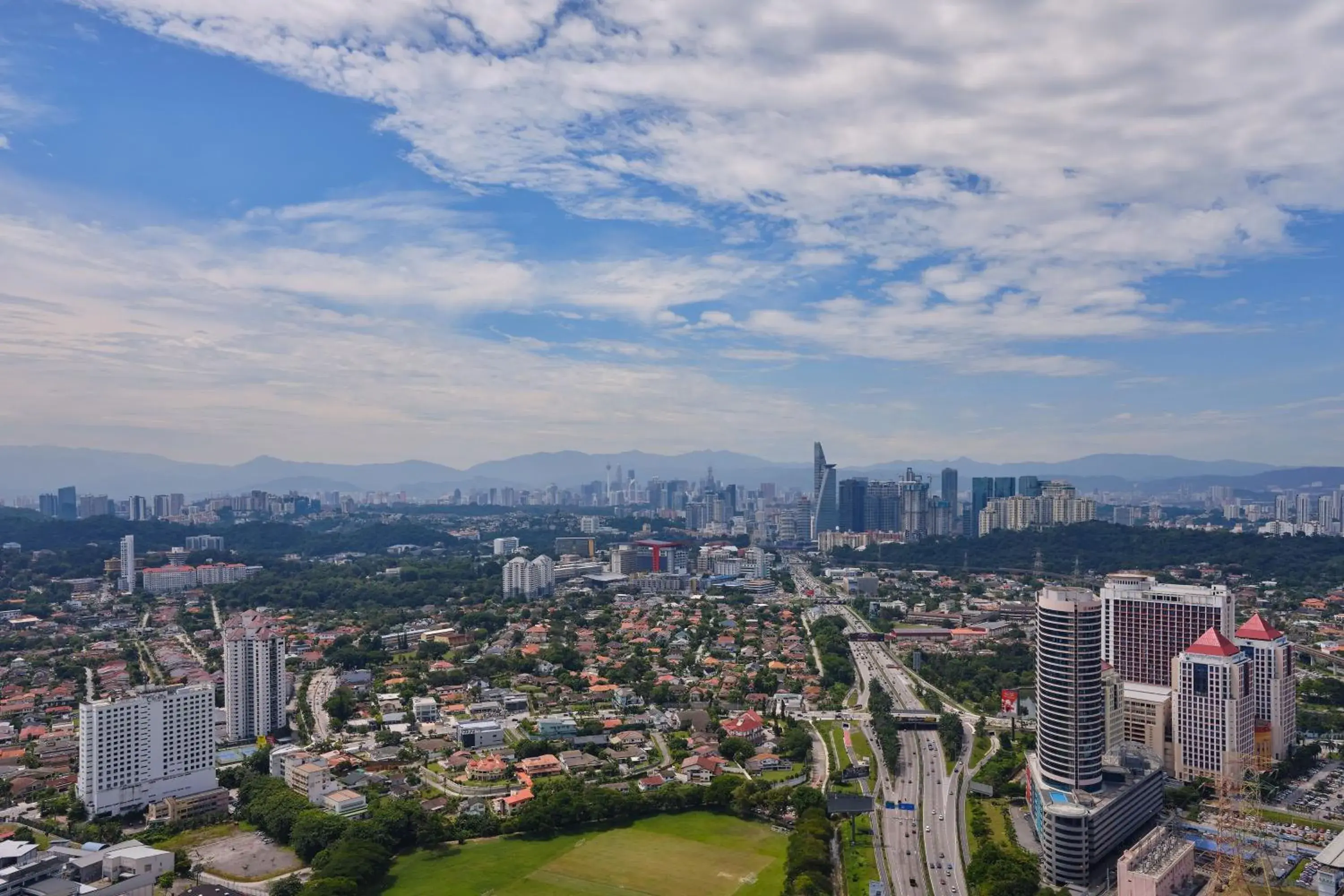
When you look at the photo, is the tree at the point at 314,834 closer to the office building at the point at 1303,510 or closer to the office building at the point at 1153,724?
the office building at the point at 1153,724

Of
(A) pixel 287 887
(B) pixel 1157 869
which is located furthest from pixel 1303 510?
(A) pixel 287 887

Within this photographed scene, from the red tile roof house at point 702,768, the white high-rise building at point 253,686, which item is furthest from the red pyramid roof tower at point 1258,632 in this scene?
the white high-rise building at point 253,686

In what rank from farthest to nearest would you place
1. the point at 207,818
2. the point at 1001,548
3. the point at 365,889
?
the point at 1001,548 < the point at 207,818 < the point at 365,889

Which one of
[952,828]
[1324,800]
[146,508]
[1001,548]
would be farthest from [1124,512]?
[146,508]

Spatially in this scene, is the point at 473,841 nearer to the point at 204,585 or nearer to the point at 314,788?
the point at 314,788

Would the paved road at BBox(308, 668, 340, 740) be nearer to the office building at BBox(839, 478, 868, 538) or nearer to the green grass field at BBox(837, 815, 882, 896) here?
the green grass field at BBox(837, 815, 882, 896)
